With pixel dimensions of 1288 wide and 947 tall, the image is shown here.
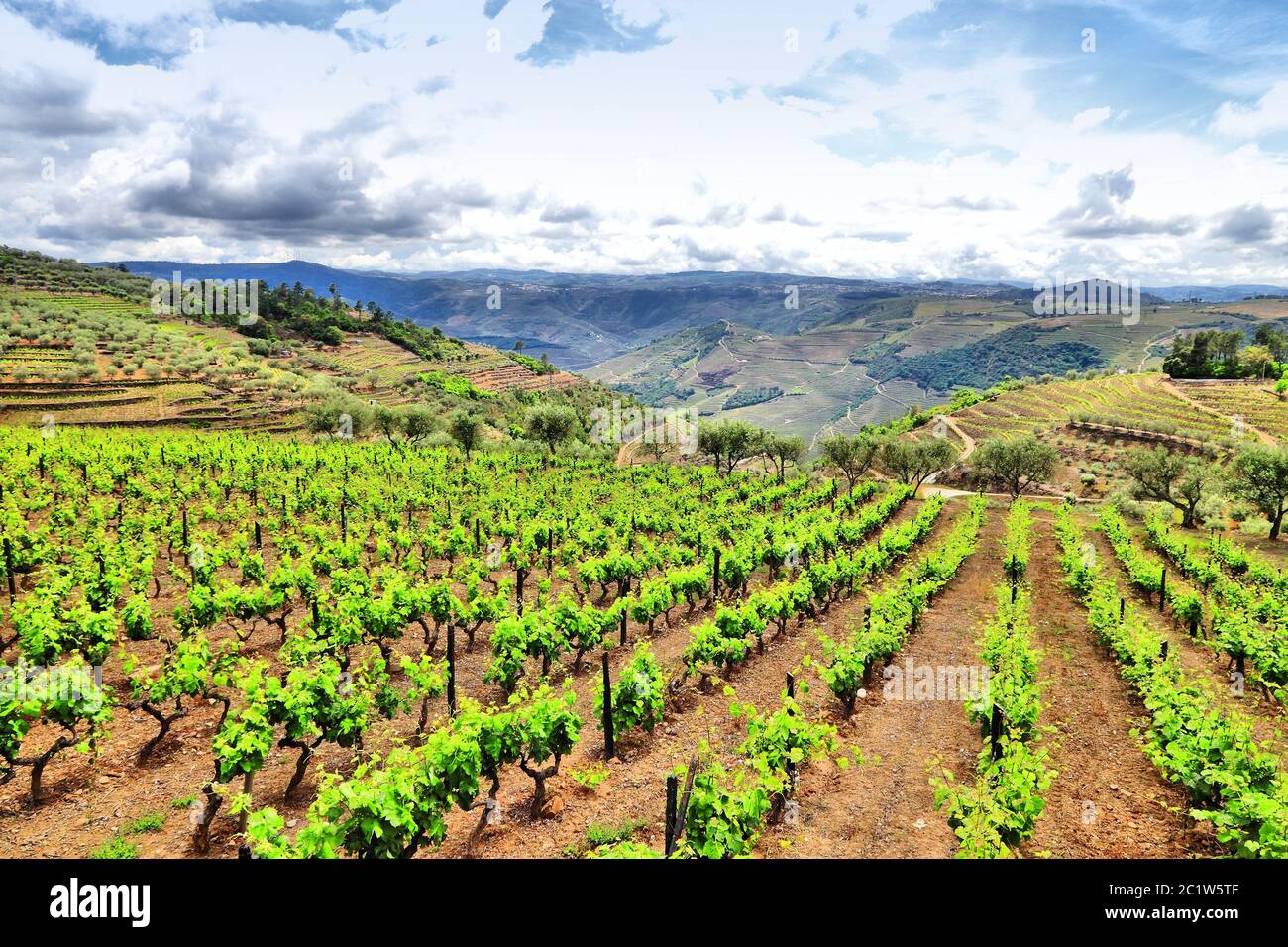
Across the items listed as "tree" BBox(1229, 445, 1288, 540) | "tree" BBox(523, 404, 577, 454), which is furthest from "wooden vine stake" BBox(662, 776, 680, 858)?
"tree" BBox(523, 404, 577, 454)

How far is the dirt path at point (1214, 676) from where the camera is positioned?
1553 centimetres

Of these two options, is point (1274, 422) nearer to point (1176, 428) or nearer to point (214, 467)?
point (1176, 428)

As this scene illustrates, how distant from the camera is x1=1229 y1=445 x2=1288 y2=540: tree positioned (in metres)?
42.5

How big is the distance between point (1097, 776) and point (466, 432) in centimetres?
6077

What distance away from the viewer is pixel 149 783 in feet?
36.7

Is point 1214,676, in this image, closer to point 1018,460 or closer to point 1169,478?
point 1169,478

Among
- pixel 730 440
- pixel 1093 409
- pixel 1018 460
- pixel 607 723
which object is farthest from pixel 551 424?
pixel 1093 409

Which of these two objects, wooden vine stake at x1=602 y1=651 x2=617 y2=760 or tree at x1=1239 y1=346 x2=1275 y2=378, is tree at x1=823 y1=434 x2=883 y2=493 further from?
tree at x1=1239 y1=346 x2=1275 y2=378

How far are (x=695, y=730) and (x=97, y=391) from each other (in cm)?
8093

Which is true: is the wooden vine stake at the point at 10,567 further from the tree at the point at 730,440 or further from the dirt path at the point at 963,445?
the dirt path at the point at 963,445

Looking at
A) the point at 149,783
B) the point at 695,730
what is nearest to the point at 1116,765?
the point at 695,730

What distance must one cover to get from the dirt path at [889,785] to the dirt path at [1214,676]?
5467mm

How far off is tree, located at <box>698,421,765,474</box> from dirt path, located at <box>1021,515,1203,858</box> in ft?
165
